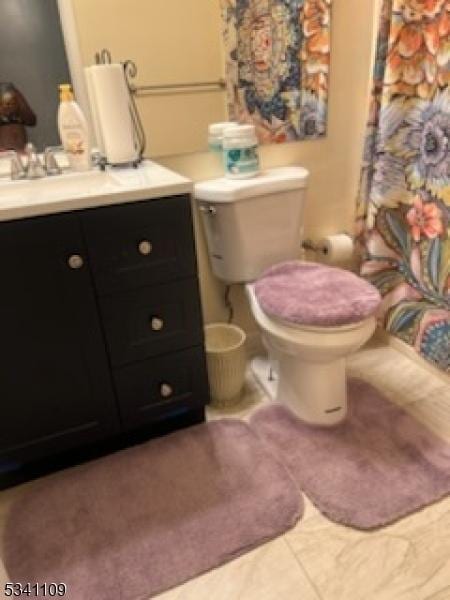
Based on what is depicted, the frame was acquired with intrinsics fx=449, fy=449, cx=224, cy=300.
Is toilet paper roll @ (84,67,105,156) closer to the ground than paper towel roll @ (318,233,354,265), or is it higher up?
higher up

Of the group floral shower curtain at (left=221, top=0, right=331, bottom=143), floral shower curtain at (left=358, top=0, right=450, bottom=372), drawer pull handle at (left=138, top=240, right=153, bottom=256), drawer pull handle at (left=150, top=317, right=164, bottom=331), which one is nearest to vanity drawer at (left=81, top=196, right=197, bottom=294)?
drawer pull handle at (left=138, top=240, right=153, bottom=256)

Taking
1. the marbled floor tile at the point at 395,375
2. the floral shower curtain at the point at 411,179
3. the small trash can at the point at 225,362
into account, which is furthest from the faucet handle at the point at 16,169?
the marbled floor tile at the point at 395,375

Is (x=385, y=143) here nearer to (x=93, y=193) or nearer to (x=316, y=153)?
(x=316, y=153)

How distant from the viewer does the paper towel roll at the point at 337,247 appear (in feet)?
5.91

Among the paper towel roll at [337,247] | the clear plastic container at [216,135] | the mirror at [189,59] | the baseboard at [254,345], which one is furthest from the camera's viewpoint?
the baseboard at [254,345]

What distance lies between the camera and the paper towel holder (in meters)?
1.40

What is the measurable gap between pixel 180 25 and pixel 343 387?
1.30 m

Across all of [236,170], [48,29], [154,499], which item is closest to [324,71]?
[236,170]

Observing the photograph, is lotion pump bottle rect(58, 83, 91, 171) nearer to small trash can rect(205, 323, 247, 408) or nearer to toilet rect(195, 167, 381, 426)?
toilet rect(195, 167, 381, 426)

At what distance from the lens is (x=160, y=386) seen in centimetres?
140

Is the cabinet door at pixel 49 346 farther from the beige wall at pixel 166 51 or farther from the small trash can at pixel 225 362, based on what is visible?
the beige wall at pixel 166 51

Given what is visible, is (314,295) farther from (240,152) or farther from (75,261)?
(75,261)

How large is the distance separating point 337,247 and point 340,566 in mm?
1126

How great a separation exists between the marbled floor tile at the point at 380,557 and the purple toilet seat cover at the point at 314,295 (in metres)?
0.55
